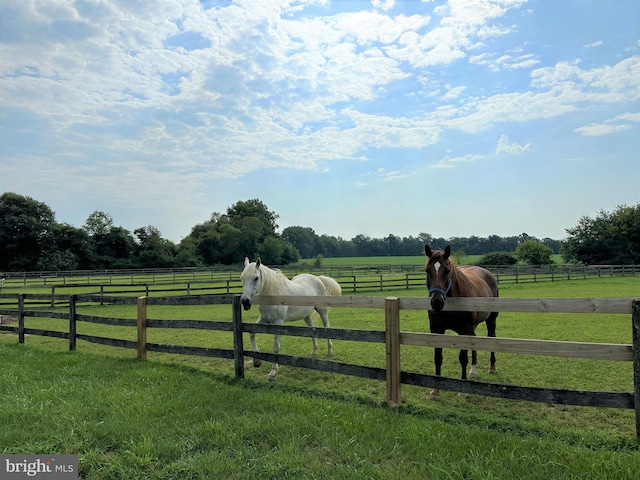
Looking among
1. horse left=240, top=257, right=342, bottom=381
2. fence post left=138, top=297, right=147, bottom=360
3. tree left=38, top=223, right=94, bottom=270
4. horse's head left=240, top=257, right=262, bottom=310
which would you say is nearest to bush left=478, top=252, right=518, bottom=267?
horse left=240, top=257, right=342, bottom=381

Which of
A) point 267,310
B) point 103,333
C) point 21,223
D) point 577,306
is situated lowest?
point 103,333

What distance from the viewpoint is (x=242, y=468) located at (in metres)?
2.90

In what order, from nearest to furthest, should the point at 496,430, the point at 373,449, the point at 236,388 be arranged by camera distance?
the point at 373,449 → the point at 496,430 → the point at 236,388

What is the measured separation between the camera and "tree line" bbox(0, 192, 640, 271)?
157 ft

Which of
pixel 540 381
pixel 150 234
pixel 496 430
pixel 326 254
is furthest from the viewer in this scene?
pixel 326 254

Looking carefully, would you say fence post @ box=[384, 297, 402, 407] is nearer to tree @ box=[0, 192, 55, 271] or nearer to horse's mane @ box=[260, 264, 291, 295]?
horse's mane @ box=[260, 264, 291, 295]

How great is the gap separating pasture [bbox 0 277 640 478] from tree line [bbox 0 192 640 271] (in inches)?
1545

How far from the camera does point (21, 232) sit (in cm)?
5309

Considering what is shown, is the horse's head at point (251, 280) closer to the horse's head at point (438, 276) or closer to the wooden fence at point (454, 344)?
the wooden fence at point (454, 344)

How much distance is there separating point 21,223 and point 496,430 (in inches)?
2557

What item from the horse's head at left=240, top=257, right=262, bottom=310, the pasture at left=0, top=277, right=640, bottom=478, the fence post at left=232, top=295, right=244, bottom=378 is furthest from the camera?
the horse's head at left=240, top=257, right=262, bottom=310

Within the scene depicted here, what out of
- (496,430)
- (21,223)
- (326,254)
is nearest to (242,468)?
(496,430)

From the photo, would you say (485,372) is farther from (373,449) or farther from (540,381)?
(373,449)

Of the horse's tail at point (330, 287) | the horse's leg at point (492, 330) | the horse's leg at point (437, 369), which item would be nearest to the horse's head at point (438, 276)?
the horse's leg at point (437, 369)
